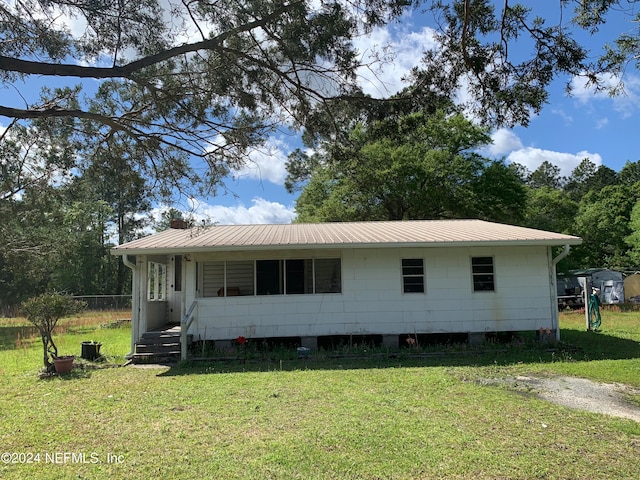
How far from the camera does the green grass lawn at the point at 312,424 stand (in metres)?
3.88

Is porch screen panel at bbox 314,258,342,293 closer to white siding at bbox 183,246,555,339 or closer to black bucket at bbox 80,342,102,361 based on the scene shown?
white siding at bbox 183,246,555,339

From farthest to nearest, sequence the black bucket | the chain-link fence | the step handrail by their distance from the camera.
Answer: the chain-link fence → the black bucket → the step handrail

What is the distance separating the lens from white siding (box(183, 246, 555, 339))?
10312 mm

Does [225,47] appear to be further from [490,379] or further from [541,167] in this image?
[541,167]

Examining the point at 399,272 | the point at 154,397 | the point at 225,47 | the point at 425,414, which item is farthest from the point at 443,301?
the point at 225,47

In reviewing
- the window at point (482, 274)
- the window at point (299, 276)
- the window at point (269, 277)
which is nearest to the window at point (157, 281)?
the window at point (269, 277)

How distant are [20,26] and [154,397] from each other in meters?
5.23

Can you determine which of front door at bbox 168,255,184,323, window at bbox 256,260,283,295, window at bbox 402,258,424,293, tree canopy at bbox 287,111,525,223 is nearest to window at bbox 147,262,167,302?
front door at bbox 168,255,184,323

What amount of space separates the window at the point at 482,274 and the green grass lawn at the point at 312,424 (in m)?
2.12

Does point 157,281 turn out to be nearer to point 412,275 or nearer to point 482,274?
point 412,275

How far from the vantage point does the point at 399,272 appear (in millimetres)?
10617

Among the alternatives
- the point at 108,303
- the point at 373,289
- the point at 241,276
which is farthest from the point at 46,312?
the point at 108,303

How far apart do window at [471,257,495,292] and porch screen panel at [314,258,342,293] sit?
329cm

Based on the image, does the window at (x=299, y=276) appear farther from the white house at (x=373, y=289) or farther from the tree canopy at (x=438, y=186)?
the tree canopy at (x=438, y=186)
